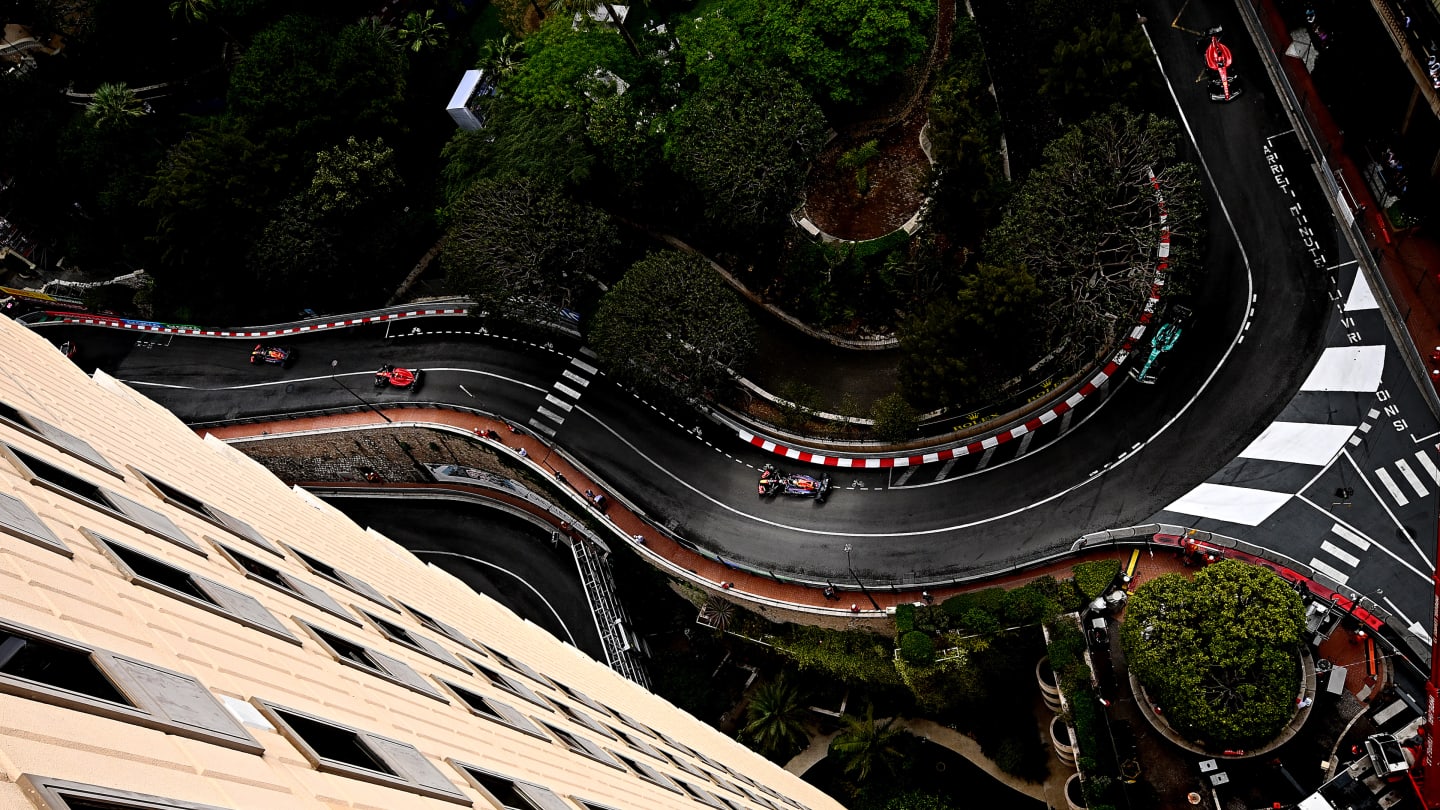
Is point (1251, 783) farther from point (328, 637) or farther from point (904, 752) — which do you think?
point (328, 637)

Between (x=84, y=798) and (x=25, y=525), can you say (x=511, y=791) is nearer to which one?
(x=25, y=525)

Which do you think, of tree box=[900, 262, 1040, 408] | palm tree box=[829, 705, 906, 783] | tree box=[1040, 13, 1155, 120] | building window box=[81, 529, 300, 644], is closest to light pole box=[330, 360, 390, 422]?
tree box=[900, 262, 1040, 408]

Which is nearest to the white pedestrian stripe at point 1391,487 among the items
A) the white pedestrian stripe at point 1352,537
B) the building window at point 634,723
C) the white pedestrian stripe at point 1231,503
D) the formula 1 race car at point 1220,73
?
the white pedestrian stripe at point 1352,537

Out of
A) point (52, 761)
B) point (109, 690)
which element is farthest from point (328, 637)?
point (52, 761)

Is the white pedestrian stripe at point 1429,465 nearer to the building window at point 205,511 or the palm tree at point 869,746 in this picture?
the palm tree at point 869,746

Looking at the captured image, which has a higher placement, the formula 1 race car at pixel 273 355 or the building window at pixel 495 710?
the formula 1 race car at pixel 273 355

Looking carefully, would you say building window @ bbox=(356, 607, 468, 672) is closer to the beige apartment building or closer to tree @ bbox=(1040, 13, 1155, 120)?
the beige apartment building

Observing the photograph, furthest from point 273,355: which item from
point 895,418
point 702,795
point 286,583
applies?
point 702,795
